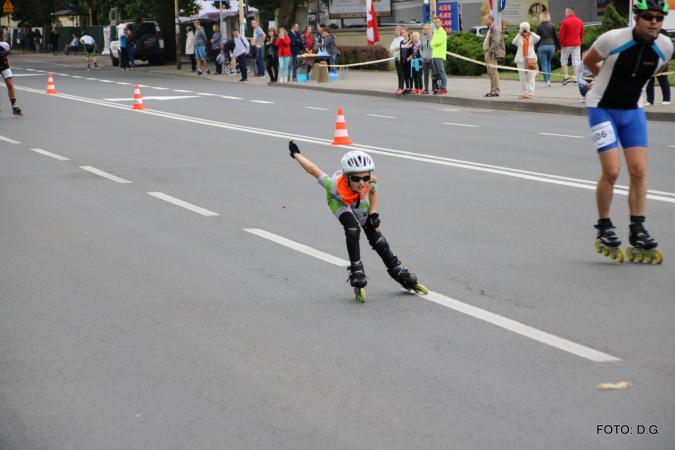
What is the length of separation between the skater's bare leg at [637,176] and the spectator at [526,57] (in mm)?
15419

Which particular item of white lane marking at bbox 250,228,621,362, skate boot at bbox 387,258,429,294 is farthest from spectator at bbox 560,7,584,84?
skate boot at bbox 387,258,429,294

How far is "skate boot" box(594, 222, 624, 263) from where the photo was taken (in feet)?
21.4

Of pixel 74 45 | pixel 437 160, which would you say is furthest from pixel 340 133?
pixel 74 45

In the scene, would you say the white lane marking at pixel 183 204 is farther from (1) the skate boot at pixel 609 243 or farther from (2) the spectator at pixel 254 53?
(2) the spectator at pixel 254 53

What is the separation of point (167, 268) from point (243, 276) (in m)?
0.67

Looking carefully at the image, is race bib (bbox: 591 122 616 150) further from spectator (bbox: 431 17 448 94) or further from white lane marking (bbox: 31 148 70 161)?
spectator (bbox: 431 17 448 94)

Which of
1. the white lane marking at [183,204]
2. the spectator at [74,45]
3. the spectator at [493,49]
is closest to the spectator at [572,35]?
the spectator at [493,49]

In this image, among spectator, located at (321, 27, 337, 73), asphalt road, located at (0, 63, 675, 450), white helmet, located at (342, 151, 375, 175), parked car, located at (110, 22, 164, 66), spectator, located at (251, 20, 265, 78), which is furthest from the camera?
parked car, located at (110, 22, 164, 66)

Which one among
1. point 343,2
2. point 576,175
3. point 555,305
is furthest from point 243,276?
point 343,2

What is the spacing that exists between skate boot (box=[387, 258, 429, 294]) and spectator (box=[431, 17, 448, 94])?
59.1ft

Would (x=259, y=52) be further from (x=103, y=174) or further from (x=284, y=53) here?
(x=103, y=174)

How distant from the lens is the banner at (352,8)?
1981 inches

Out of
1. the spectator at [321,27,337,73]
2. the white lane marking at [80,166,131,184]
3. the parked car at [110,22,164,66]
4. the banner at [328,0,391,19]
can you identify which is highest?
the banner at [328,0,391,19]

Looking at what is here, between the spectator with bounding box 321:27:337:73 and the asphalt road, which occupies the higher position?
the spectator with bounding box 321:27:337:73
